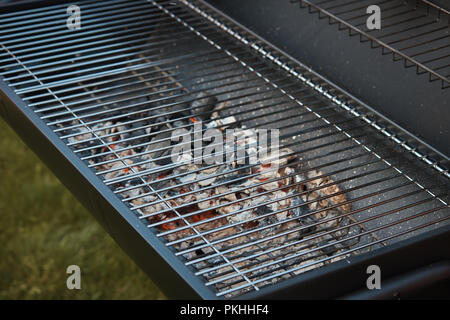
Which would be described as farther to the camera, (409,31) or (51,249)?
(51,249)

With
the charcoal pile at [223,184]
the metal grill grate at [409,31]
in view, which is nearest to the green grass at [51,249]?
the charcoal pile at [223,184]

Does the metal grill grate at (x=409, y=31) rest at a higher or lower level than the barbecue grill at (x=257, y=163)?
higher

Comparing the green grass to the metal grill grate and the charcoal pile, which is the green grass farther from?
the metal grill grate

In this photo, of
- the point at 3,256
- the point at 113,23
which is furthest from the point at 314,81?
the point at 3,256

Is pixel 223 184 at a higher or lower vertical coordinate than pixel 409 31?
lower

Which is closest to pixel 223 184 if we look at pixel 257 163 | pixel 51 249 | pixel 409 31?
pixel 257 163

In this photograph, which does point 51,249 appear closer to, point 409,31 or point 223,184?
point 223,184

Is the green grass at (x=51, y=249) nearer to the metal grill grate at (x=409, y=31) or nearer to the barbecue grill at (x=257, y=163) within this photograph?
the barbecue grill at (x=257, y=163)
